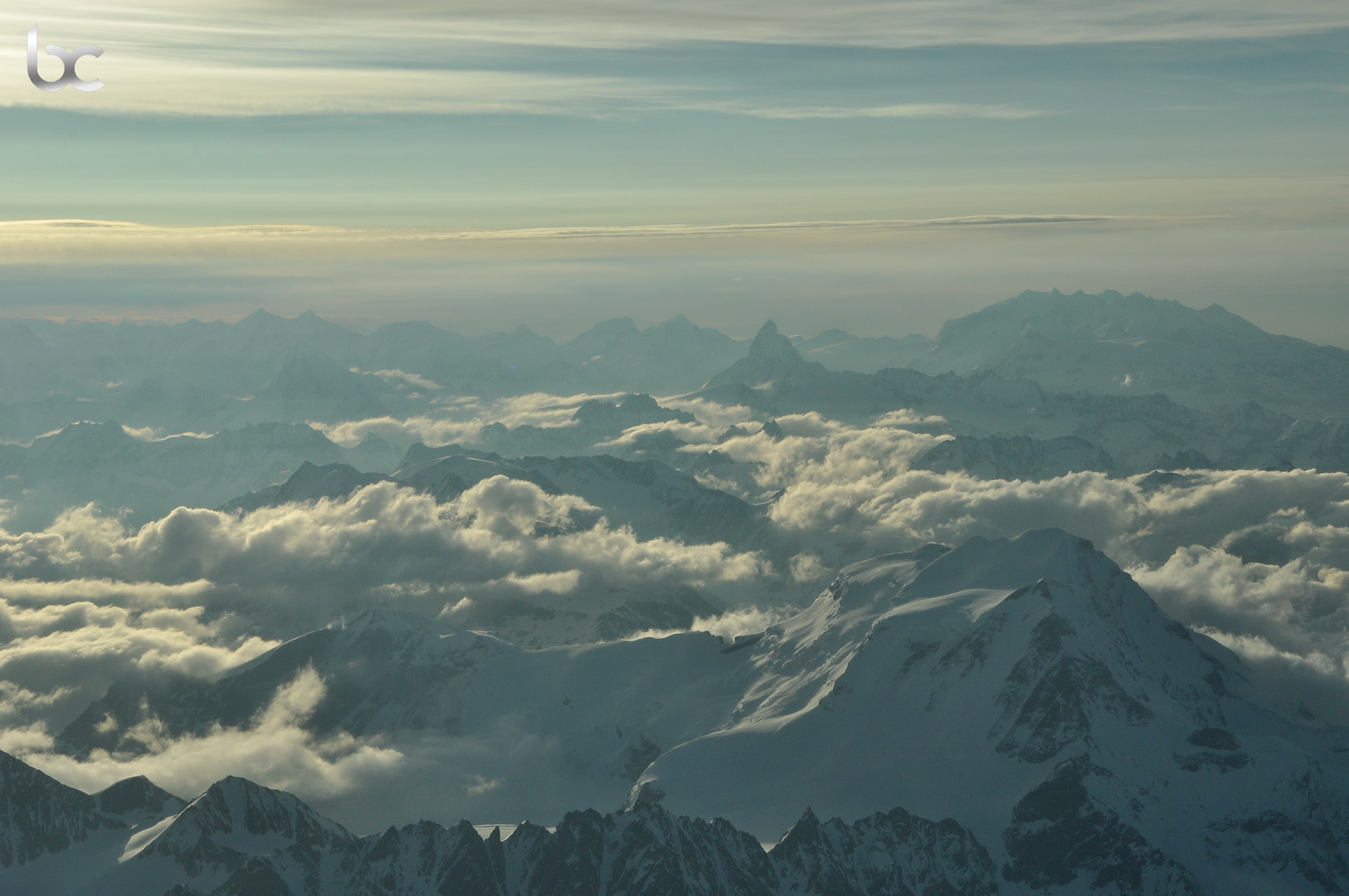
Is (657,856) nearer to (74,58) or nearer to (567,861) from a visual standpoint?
(567,861)

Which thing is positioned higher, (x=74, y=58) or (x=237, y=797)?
(x=74, y=58)

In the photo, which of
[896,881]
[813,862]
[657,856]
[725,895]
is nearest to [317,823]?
[657,856]

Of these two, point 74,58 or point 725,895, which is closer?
point 74,58

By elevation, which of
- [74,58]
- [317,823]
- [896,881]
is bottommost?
[896,881]

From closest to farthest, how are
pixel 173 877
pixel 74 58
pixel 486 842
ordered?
pixel 74 58, pixel 173 877, pixel 486 842

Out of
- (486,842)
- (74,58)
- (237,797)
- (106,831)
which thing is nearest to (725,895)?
(486,842)

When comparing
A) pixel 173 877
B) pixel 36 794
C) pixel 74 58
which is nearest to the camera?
pixel 74 58
